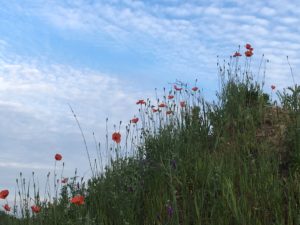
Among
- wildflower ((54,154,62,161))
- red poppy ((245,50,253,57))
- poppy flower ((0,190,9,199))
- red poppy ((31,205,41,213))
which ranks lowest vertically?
red poppy ((31,205,41,213))

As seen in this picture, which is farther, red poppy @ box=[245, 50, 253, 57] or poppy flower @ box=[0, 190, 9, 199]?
red poppy @ box=[245, 50, 253, 57]

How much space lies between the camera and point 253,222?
411 cm

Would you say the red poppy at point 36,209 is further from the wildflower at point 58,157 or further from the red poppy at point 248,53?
the red poppy at point 248,53

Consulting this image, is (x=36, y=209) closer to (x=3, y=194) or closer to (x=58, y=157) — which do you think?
(x=3, y=194)

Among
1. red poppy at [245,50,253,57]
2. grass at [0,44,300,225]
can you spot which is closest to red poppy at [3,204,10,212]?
grass at [0,44,300,225]

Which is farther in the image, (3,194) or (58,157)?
(58,157)

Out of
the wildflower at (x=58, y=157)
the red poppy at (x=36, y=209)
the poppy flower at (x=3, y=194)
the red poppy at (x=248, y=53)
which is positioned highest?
the red poppy at (x=248, y=53)

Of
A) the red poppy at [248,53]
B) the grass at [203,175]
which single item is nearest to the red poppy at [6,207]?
the grass at [203,175]

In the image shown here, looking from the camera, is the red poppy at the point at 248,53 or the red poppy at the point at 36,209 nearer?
the red poppy at the point at 36,209

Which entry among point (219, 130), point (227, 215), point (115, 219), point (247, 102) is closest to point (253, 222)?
point (227, 215)

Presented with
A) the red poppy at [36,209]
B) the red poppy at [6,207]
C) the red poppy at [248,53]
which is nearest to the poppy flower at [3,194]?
the red poppy at [36,209]

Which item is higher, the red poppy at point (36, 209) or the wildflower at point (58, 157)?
the wildflower at point (58, 157)

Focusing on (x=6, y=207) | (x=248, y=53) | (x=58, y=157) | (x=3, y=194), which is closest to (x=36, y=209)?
(x=3, y=194)

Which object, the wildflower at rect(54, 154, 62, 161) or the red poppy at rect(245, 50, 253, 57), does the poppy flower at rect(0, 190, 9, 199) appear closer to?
the wildflower at rect(54, 154, 62, 161)
